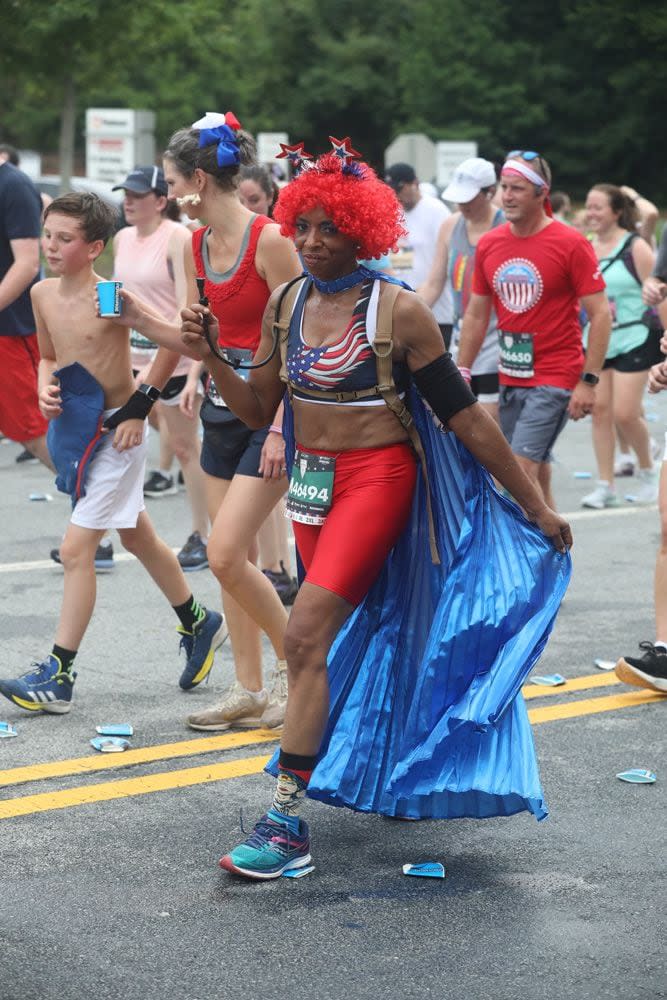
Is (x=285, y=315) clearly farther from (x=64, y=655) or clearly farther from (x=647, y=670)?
(x=647, y=670)

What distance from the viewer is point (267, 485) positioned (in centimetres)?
558

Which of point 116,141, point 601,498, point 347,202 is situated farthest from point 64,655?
point 116,141

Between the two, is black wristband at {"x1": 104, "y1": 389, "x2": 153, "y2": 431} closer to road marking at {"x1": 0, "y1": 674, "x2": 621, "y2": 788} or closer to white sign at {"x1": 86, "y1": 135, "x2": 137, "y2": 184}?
road marking at {"x1": 0, "y1": 674, "x2": 621, "y2": 788}

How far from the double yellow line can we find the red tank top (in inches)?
53.3

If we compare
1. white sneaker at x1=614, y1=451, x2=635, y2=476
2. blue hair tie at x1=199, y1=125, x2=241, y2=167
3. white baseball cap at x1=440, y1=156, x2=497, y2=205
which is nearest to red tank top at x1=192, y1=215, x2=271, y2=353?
blue hair tie at x1=199, y1=125, x2=241, y2=167

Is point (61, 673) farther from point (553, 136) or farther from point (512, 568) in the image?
point (553, 136)

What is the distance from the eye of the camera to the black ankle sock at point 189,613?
6.34 meters

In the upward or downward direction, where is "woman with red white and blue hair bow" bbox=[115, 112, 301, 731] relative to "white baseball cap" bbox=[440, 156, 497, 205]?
downward

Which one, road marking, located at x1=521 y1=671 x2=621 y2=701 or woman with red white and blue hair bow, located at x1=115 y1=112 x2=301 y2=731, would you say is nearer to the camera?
woman with red white and blue hair bow, located at x1=115 y1=112 x2=301 y2=731

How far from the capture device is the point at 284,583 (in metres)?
7.80

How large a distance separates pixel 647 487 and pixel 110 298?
19.3 feet

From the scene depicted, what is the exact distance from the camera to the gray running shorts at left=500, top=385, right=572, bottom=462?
7.66 m

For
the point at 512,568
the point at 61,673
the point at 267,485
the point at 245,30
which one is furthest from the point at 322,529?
the point at 245,30

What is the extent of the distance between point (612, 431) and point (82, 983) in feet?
24.7
